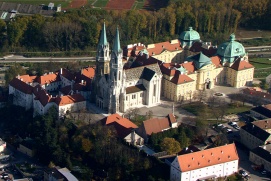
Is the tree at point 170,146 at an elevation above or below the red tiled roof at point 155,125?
below

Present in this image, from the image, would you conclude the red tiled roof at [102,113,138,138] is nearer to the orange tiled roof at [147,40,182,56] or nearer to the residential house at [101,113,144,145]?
the residential house at [101,113,144,145]

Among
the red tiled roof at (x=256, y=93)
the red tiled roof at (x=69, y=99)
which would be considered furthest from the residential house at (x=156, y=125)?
the red tiled roof at (x=256, y=93)

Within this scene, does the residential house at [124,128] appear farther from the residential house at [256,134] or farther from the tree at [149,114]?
the residential house at [256,134]

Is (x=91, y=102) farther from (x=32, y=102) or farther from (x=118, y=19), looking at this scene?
(x=118, y=19)

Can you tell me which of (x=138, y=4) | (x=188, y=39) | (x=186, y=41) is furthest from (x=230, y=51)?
(x=138, y=4)

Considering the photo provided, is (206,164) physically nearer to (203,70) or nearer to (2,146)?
(2,146)

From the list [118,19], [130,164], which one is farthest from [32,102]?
[118,19]

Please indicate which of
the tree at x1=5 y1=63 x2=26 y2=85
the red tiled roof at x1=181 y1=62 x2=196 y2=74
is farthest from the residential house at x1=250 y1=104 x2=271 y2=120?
the tree at x1=5 y1=63 x2=26 y2=85
